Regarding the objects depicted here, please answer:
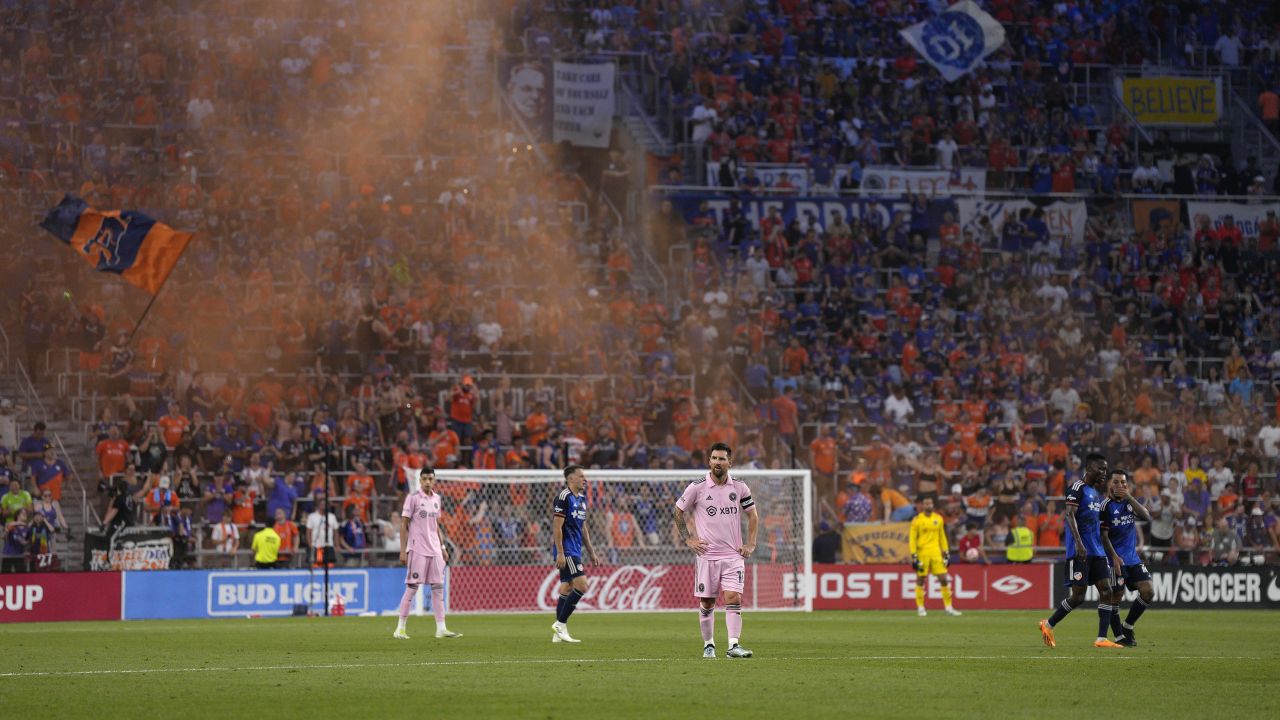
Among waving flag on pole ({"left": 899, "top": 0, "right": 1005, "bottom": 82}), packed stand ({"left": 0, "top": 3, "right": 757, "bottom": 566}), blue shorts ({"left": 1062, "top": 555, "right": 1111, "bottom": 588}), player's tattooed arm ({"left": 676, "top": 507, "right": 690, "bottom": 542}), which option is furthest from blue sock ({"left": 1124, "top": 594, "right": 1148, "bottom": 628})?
waving flag on pole ({"left": 899, "top": 0, "right": 1005, "bottom": 82})

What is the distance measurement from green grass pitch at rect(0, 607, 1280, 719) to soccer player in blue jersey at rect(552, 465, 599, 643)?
48 cm

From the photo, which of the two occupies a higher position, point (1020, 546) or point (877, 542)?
point (877, 542)

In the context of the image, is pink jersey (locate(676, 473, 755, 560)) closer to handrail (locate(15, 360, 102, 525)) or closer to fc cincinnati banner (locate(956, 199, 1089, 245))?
handrail (locate(15, 360, 102, 525))

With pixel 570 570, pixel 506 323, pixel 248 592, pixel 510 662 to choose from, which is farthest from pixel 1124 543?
pixel 506 323

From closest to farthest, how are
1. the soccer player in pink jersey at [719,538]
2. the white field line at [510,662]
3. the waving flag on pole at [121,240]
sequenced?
the white field line at [510,662], the soccer player in pink jersey at [719,538], the waving flag on pole at [121,240]

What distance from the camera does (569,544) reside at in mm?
21984

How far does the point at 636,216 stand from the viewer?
1710 inches

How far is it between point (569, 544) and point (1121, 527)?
6448mm

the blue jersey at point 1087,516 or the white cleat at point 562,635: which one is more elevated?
the blue jersey at point 1087,516

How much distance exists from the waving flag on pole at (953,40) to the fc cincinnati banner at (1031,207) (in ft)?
13.5

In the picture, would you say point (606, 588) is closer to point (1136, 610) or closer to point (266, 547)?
point (266, 547)

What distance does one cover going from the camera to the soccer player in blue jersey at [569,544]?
21.5m

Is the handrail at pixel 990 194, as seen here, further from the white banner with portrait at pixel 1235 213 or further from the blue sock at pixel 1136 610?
the blue sock at pixel 1136 610

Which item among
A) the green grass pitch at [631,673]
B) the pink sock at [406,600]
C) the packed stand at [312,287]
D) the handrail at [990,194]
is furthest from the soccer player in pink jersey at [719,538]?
the handrail at [990,194]
